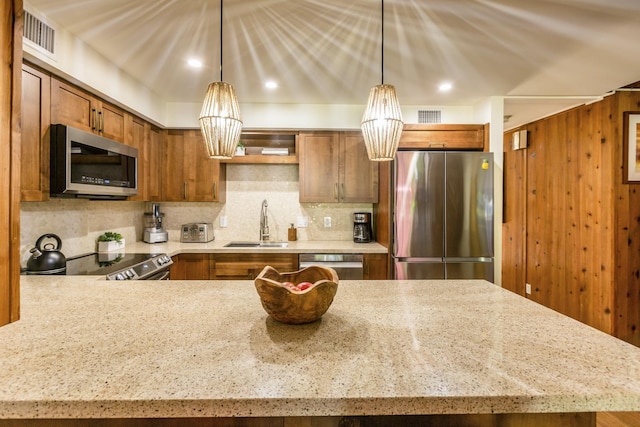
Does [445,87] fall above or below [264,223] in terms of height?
above

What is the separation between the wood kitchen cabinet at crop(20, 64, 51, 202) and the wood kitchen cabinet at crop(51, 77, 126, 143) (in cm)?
6

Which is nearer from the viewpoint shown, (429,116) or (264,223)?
(429,116)

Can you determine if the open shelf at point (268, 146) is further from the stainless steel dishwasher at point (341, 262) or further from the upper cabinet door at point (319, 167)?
the stainless steel dishwasher at point (341, 262)

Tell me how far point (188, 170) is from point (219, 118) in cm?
210

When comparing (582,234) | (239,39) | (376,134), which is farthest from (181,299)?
(582,234)

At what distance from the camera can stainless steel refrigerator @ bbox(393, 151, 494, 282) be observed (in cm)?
275

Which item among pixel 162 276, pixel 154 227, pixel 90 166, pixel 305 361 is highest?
pixel 90 166

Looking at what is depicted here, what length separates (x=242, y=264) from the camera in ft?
9.31

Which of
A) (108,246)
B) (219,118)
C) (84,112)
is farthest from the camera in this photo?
(108,246)

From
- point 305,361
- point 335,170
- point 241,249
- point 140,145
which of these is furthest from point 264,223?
point 305,361

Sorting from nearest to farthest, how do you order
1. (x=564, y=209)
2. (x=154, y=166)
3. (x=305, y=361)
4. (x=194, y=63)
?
(x=305, y=361), (x=194, y=63), (x=154, y=166), (x=564, y=209)

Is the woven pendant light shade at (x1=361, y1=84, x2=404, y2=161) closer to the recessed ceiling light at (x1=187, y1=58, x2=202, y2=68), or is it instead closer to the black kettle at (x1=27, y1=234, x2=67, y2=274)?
the recessed ceiling light at (x1=187, y1=58, x2=202, y2=68)

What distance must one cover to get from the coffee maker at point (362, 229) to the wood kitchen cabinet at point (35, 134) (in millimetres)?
2535

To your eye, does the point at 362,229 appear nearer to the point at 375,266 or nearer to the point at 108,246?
the point at 375,266
